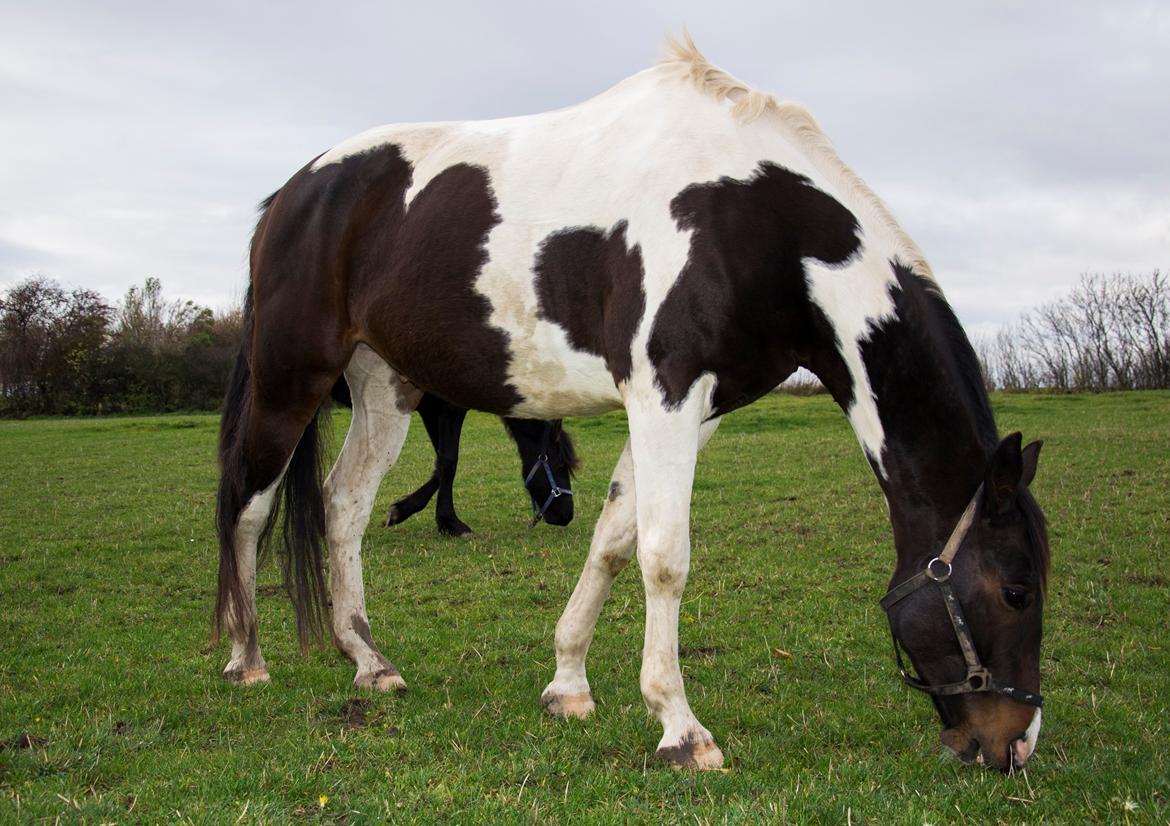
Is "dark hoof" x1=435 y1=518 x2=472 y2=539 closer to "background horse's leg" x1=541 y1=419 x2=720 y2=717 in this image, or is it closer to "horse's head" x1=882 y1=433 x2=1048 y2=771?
"background horse's leg" x1=541 y1=419 x2=720 y2=717

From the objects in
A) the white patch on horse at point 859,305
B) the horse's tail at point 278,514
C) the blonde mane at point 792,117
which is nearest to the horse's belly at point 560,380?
the white patch on horse at point 859,305

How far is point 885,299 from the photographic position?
3.66 metres

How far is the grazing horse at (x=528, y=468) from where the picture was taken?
9.92 metres

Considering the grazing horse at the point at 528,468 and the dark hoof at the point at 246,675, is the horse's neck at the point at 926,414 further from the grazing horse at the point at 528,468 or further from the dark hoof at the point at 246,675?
the grazing horse at the point at 528,468

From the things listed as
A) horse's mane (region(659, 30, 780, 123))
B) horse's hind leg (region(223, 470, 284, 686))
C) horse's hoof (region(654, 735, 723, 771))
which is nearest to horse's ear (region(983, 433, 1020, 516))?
horse's hoof (region(654, 735, 723, 771))

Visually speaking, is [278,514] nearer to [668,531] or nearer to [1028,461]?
[668,531]

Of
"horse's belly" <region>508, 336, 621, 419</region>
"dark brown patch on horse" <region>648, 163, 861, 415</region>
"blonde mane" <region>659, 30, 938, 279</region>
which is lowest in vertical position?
"horse's belly" <region>508, 336, 621, 419</region>

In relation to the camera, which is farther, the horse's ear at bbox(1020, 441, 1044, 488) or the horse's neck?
the horse's neck

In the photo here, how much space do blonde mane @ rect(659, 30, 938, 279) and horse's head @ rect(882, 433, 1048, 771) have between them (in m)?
0.92

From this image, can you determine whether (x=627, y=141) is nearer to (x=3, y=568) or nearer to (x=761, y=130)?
(x=761, y=130)

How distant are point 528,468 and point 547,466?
277 millimetres

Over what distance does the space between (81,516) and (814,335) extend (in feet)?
35.3

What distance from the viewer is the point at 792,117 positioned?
13.4 ft

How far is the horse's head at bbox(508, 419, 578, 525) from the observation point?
32.5 ft
